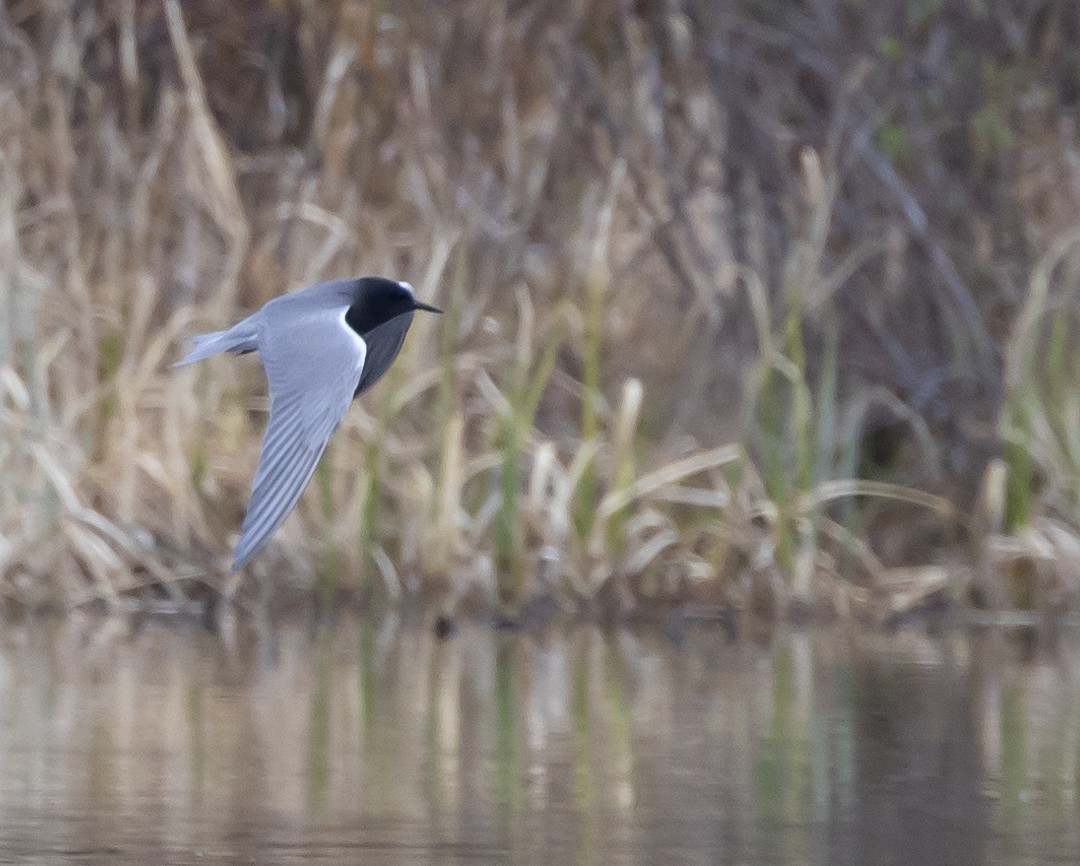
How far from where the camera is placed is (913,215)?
977 cm

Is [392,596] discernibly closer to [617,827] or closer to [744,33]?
[744,33]

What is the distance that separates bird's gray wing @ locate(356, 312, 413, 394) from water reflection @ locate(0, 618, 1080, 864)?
0.88m

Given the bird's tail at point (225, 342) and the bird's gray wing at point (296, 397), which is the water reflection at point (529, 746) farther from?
the bird's tail at point (225, 342)

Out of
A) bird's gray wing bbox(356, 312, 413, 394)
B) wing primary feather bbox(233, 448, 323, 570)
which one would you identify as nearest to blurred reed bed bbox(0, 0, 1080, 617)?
bird's gray wing bbox(356, 312, 413, 394)

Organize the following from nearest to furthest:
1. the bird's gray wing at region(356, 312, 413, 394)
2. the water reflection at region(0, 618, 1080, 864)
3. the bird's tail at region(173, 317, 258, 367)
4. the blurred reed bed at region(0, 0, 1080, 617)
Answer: the water reflection at region(0, 618, 1080, 864) → the bird's tail at region(173, 317, 258, 367) → the bird's gray wing at region(356, 312, 413, 394) → the blurred reed bed at region(0, 0, 1080, 617)

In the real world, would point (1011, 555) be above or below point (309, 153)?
below

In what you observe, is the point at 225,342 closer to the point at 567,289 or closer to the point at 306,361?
the point at 306,361

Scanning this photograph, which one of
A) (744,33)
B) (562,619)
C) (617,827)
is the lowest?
(617,827)

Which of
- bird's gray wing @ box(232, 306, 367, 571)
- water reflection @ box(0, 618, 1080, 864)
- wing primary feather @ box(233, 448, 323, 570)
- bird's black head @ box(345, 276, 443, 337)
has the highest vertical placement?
bird's black head @ box(345, 276, 443, 337)

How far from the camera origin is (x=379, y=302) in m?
6.34

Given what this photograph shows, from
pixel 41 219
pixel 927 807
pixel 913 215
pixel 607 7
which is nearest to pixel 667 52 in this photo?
pixel 607 7

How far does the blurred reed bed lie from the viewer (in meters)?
8.71

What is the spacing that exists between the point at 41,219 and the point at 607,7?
2470 millimetres

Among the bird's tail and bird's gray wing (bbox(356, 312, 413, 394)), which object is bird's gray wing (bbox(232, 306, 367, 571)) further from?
bird's gray wing (bbox(356, 312, 413, 394))
